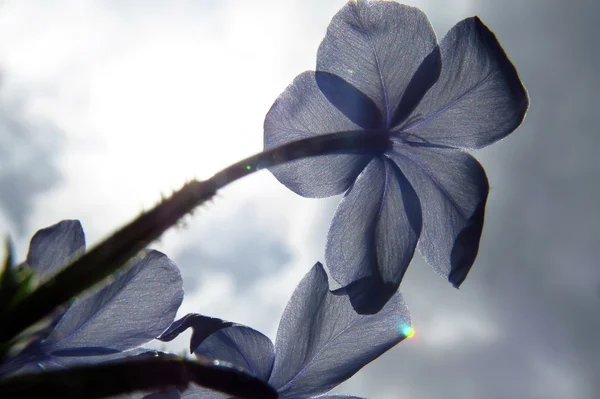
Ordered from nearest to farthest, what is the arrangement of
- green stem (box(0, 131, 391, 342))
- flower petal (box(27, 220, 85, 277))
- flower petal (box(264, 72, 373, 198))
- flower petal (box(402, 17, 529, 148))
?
1. green stem (box(0, 131, 391, 342))
2. flower petal (box(27, 220, 85, 277))
3. flower petal (box(402, 17, 529, 148))
4. flower petal (box(264, 72, 373, 198))

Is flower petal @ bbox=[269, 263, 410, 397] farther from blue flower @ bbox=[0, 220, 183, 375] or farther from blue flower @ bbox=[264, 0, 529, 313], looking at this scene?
blue flower @ bbox=[0, 220, 183, 375]

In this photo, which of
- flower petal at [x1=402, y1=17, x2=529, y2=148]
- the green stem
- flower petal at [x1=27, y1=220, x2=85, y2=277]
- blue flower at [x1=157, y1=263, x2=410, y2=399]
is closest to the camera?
the green stem

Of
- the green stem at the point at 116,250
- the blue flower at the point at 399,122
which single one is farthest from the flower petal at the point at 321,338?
the green stem at the point at 116,250

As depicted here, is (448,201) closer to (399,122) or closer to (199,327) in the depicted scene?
(399,122)

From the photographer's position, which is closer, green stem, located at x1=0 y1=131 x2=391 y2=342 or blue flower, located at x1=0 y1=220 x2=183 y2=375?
green stem, located at x1=0 y1=131 x2=391 y2=342

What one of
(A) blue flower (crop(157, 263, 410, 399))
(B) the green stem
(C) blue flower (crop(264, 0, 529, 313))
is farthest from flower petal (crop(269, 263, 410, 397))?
(B) the green stem

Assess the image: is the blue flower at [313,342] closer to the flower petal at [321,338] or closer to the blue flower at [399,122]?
the flower petal at [321,338]

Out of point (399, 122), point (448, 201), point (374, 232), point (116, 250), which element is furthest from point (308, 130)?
point (116, 250)
